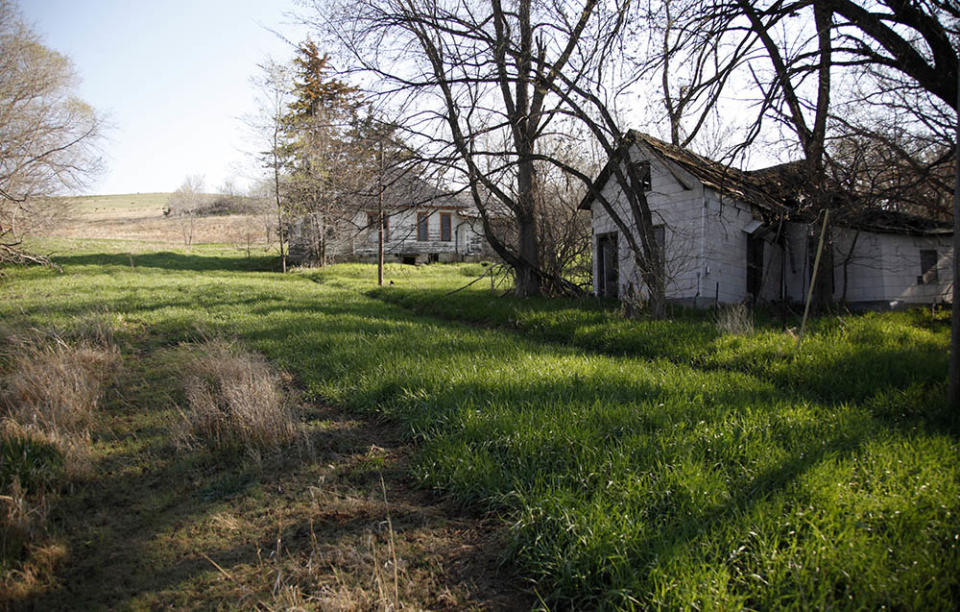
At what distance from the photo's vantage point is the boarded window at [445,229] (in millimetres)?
36094

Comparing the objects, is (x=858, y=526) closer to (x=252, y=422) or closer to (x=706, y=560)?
(x=706, y=560)

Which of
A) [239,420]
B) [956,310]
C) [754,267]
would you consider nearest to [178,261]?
[239,420]

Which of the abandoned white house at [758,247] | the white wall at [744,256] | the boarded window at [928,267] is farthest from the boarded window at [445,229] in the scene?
the boarded window at [928,267]

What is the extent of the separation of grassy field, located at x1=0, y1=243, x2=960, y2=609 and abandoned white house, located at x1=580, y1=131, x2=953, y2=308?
266 inches

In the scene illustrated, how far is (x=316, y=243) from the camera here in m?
30.9

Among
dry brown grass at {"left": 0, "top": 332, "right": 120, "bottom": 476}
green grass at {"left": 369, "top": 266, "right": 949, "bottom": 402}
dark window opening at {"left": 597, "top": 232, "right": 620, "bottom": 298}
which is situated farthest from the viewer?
dark window opening at {"left": 597, "top": 232, "right": 620, "bottom": 298}

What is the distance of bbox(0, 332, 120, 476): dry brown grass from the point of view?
4.09 meters

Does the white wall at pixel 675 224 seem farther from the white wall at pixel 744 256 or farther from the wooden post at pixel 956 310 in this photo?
the wooden post at pixel 956 310

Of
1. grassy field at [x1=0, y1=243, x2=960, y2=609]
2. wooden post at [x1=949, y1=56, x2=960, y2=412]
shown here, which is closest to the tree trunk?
grassy field at [x1=0, y1=243, x2=960, y2=609]

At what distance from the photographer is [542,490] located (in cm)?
317

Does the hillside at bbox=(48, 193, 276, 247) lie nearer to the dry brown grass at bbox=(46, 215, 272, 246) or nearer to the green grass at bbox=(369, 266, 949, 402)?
the dry brown grass at bbox=(46, 215, 272, 246)

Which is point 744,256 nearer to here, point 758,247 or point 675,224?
point 758,247

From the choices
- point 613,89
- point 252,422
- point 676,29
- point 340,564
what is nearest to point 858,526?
point 340,564

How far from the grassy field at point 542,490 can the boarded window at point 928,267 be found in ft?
30.0
